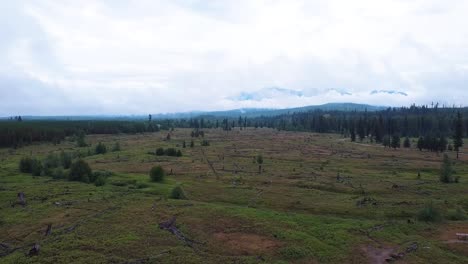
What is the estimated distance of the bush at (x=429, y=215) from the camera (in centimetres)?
5069

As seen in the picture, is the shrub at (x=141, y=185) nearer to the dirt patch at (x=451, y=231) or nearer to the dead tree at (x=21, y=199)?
the dead tree at (x=21, y=199)

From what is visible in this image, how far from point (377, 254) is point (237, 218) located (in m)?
18.6

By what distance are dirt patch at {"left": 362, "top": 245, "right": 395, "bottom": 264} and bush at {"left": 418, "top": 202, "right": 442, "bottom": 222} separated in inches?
537

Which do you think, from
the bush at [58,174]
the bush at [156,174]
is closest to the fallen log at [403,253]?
the bush at [156,174]

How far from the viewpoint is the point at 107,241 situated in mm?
41875

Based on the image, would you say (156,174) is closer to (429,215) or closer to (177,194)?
(177,194)

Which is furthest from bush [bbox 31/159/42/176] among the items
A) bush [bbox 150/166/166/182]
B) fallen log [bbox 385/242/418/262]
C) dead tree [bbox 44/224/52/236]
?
fallen log [bbox 385/242/418/262]

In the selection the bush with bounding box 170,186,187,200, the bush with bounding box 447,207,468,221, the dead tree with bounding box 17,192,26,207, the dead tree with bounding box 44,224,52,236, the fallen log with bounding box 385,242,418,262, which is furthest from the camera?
the bush with bounding box 170,186,187,200

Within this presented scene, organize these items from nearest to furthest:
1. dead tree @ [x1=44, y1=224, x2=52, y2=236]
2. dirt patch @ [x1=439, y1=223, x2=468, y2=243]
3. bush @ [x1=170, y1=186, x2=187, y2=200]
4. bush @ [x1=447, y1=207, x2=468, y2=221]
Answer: dirt patch @ [x1=439, y1=223, x2=468, y2=243]
dead tree @ [x1=44, y1=224, x2=52, y2=236]
bush @ [x1=447, y1=207, x2=468, y2=221]
bush @ [x1=170, y1=186, x2=187, y2=200]

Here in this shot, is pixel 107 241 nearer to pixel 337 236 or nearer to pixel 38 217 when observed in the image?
pixel 38 217

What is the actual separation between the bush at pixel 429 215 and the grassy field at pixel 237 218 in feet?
3.21

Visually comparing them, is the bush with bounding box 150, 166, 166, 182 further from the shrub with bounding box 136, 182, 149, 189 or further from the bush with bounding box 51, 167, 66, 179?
the bush with bounding box 51, 167, 66, 179

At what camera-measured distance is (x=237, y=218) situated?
50.2m

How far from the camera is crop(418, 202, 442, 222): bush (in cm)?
5069
